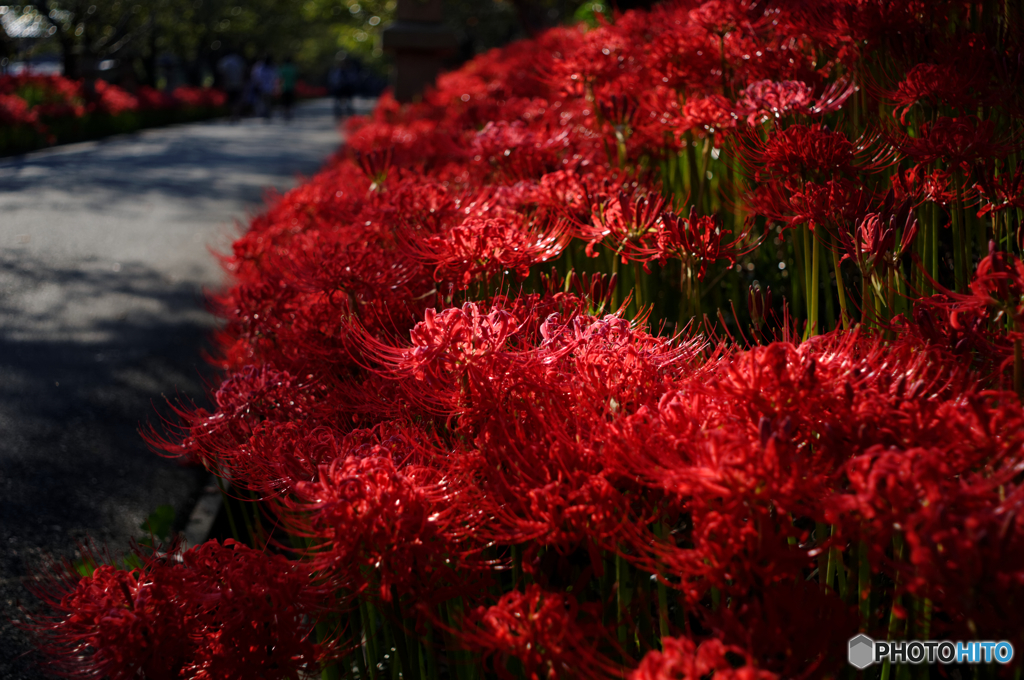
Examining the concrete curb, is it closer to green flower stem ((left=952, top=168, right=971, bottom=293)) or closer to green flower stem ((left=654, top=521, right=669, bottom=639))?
green flower stem ((left=654, top=521, right=669, bottom=639))

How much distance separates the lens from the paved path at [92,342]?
3.19 m

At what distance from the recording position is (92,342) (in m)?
5.01

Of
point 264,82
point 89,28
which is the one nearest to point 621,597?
point 89,28

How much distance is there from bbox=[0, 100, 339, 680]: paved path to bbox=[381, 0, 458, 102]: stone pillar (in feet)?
7.96

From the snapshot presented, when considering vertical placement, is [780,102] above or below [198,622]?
above

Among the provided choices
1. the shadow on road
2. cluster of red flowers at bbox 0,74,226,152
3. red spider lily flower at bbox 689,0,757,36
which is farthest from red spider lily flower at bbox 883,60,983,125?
cluster of red flowers at bbox 0,74,226,152

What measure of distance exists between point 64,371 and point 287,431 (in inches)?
138

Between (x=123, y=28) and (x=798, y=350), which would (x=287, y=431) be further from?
(x=123, y=28)

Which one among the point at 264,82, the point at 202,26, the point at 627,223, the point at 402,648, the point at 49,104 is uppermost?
the point at 202,26

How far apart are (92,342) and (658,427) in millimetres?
4826

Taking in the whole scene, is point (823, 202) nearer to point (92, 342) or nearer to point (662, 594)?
point (662, 594)

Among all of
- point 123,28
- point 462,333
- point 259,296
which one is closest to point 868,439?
point 462,333

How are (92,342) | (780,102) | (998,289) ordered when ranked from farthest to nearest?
(92,342) < (780,102) < (998,289)

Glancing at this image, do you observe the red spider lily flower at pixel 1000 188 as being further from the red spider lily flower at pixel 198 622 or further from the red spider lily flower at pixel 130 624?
the red spider lily flower at pixel 130 624
